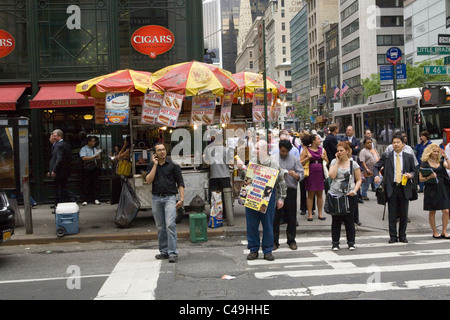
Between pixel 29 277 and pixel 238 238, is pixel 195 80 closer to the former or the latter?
pixel 238 238

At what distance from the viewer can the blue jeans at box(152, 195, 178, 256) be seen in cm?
829

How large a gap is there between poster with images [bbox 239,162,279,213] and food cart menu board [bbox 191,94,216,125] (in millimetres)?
3414

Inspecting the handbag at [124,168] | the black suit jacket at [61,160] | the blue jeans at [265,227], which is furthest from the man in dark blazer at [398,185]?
the black suit jacket at [61,160]

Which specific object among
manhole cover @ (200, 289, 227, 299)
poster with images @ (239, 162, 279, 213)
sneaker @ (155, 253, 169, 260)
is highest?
poster with images @ (239, 162, 279, 213)

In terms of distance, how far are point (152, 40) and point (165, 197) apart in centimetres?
811

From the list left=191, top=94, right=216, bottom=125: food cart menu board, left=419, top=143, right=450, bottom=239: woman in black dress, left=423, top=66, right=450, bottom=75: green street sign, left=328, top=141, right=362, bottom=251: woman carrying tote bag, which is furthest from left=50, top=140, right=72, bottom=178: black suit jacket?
left=423, top=66, right=450, bottom=75: green street sign

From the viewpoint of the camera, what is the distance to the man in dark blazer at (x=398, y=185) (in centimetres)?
934

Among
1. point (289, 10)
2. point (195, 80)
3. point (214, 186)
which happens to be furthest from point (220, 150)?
point (289, 10)

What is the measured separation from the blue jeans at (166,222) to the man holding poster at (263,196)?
1.21 m

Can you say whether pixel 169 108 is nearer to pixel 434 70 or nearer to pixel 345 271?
pixel 345 271

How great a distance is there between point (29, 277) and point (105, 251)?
2.05 meters

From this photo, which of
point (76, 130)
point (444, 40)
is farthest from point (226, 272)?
point (444, 40)

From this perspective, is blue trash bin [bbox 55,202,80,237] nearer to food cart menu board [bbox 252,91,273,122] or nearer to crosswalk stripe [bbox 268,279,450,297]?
food cart menu board [bbox 252,91,273,122]

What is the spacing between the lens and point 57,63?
49.6 feet
